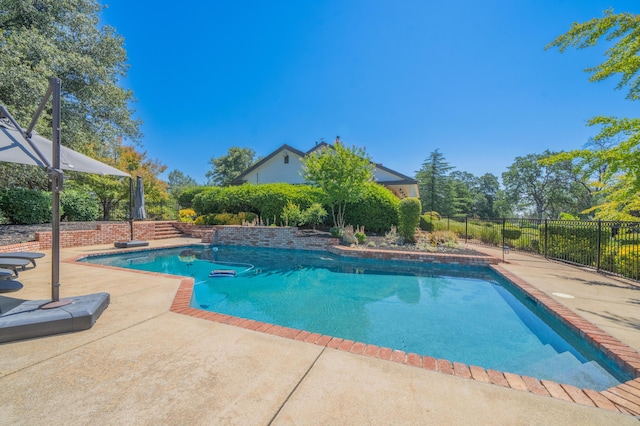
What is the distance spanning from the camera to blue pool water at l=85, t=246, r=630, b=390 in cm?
332

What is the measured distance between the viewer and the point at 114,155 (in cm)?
1802

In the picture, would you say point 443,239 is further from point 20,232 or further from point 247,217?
point 20,232

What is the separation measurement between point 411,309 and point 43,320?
5.39 meters

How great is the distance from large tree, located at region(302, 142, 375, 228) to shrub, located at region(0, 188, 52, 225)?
11.6 meters

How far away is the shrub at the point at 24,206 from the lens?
10133mm

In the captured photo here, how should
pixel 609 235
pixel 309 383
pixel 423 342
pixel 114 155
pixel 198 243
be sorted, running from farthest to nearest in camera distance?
pixel 114 155 < pixel 198 243 < pixel 609 235 < pixel 423 342 < pixel 309 383

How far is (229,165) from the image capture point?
38.0 metres

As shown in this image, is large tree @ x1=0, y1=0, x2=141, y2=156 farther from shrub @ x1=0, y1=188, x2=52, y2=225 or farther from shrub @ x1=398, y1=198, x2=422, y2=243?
shrub @ x1=398, y1=198, x2=422, y2=243

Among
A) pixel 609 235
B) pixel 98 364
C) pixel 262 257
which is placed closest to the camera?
pixel 98 364

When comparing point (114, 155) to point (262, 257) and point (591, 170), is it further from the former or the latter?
point (591, 170)

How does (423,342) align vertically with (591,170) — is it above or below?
below

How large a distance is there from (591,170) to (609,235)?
7.93 ft

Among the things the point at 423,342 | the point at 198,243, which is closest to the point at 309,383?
the point at 423,342

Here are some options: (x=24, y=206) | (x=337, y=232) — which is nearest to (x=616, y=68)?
(x=337, y=232)
